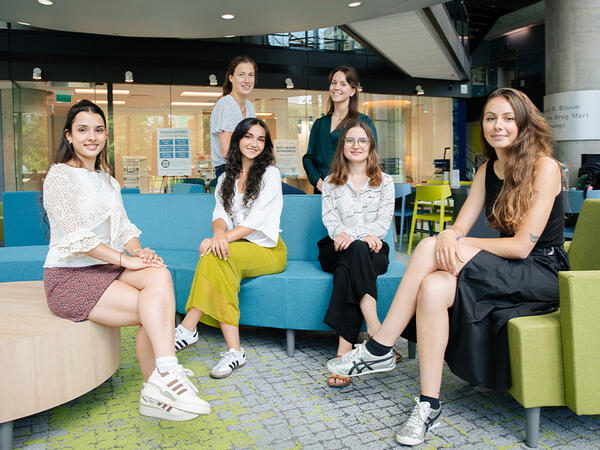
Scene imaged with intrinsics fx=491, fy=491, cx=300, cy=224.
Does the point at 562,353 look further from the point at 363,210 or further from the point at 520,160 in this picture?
the point at 363,210

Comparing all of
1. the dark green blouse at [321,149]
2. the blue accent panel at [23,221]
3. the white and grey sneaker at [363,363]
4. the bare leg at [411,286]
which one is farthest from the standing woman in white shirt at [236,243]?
the blue accent panel at [23,221]

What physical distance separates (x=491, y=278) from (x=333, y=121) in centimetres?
191

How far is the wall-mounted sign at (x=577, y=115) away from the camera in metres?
8.37

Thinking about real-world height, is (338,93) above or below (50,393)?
above

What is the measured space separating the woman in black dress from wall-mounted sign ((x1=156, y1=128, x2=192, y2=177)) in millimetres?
8130

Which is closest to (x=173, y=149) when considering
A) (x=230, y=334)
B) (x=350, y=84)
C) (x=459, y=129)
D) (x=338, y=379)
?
(x=350, y=84)

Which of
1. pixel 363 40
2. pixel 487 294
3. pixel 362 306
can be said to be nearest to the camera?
pixel 487 294

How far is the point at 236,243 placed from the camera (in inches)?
114

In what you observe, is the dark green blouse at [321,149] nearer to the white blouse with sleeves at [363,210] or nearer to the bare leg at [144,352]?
the white blouse with sleeves at [363,210]

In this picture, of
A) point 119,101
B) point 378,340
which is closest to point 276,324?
point 378,340

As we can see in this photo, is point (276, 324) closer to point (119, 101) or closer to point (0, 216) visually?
point (0, 216)

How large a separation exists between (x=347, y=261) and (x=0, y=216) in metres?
4.66

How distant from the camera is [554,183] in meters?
2.05

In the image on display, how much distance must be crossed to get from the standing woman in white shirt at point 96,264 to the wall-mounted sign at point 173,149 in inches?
298
